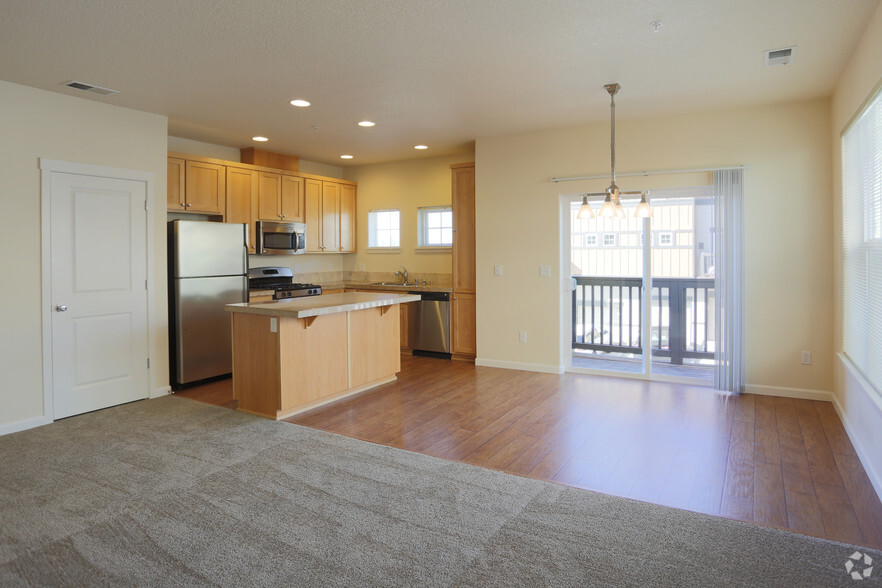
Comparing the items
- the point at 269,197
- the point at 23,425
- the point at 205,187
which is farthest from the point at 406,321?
the point at 23,425

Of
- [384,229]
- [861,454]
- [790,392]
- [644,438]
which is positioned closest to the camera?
[861,454]

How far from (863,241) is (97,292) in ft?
19.0

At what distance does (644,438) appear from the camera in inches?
144

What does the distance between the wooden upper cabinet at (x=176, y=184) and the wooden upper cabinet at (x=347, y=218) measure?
2.43 meters

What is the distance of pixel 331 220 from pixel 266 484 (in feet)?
16.3

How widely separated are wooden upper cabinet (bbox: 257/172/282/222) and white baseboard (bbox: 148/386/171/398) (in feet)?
7.54

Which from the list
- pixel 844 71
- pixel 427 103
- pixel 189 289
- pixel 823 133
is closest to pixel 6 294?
pixel 189 289

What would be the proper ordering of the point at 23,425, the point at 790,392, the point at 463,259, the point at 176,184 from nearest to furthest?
1. the point at 23,425
2. the point at 790,392
3. the point at 176,184
4. the point at 463,259

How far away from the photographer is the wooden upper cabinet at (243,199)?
5.95m

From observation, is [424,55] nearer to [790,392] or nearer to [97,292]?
[97,292]

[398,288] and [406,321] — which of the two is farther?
[398,288]

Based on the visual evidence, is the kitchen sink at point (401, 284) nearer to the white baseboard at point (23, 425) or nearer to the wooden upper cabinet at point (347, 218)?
the wooden upper cabinet at point (347, 218)

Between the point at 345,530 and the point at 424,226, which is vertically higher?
the point at 424,226

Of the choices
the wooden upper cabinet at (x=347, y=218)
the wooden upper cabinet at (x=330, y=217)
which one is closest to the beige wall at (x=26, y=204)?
the wooden upper cabinet at (x=330, y=217)
